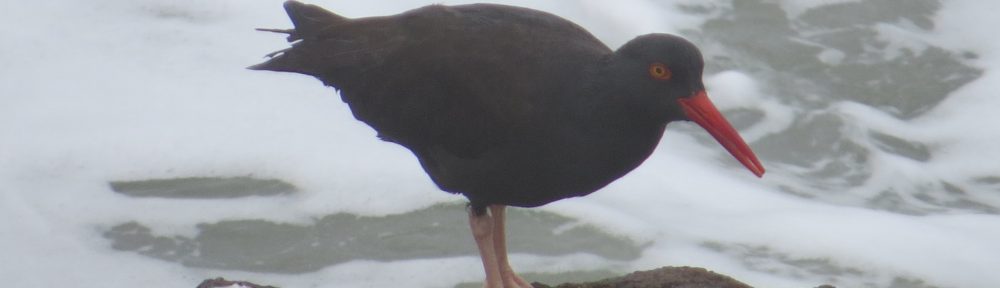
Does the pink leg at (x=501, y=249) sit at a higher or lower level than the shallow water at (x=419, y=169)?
lower

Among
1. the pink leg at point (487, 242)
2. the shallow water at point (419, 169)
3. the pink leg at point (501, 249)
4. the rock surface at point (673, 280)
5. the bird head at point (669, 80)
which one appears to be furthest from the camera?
the shallow water at point (419, 169)

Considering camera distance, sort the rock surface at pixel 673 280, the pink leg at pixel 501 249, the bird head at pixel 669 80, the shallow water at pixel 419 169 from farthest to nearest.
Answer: the shallow water at pixel 419 169 < the pink leg at pixel 501 249 < the rock surface at pixel 673 280 < the bird head at pixel 669 80

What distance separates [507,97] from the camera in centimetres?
552

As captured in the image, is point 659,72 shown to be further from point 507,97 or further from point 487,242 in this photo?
point 487,242

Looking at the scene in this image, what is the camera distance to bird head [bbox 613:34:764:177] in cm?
520

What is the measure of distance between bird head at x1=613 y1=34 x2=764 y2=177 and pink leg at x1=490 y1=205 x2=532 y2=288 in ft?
3.82

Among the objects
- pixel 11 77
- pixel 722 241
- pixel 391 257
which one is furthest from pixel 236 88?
pixel 722 241

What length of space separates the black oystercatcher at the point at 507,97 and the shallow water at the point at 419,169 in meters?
1.80

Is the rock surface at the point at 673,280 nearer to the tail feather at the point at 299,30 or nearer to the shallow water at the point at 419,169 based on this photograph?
the tail feather at the point at 299,30

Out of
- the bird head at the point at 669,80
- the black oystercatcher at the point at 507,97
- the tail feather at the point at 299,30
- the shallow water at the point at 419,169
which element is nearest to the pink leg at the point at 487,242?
the black oystercatcher at the point at 507,97

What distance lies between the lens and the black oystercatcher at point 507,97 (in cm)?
527

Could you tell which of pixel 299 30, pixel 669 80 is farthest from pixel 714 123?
pixel 299 30

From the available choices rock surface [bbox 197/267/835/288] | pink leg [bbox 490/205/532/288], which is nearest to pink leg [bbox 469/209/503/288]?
pink leg [bbox 490/205/532/288]

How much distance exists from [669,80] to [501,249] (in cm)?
138
